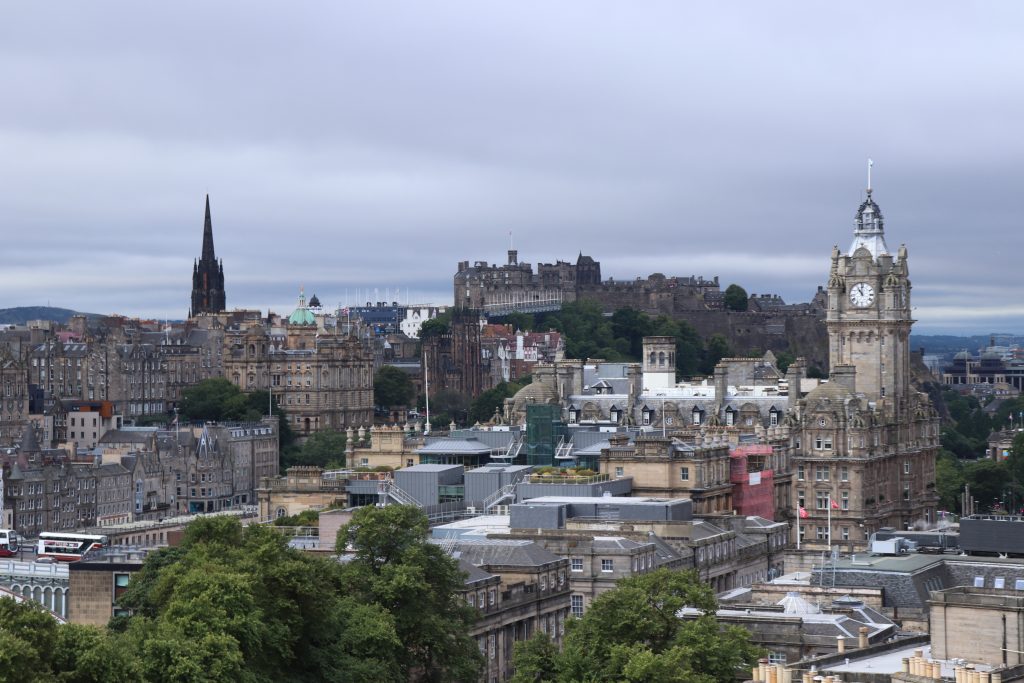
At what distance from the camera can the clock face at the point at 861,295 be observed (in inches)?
5876

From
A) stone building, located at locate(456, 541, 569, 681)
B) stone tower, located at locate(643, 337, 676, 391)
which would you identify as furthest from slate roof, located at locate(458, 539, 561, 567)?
stone tower, located at locate(643, 337, 676, 391)

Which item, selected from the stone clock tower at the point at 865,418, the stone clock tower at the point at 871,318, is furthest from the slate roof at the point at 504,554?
the stone clock tower at the point at 871,318

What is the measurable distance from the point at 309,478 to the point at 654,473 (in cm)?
1814

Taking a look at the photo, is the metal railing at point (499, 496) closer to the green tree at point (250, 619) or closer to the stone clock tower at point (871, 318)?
the green tree at point (250, 619)

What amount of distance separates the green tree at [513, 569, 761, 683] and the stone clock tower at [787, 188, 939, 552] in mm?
61079

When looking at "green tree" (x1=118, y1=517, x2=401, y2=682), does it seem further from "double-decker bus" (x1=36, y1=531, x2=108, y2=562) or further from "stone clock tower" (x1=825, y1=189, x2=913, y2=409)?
"stone clock tower" (x1=825, y1=189, x2=913, y2=409)

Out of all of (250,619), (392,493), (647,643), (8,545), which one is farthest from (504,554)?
(8,545)

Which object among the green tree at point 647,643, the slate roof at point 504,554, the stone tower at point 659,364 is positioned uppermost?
the stone tower at point 659,364

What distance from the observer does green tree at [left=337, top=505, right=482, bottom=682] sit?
263 ft

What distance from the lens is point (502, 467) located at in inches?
4759

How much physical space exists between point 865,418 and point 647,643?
70.6 meters

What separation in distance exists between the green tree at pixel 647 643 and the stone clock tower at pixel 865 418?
200 ft

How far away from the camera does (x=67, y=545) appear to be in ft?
368

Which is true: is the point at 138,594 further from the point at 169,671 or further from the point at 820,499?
the point at 820,499
